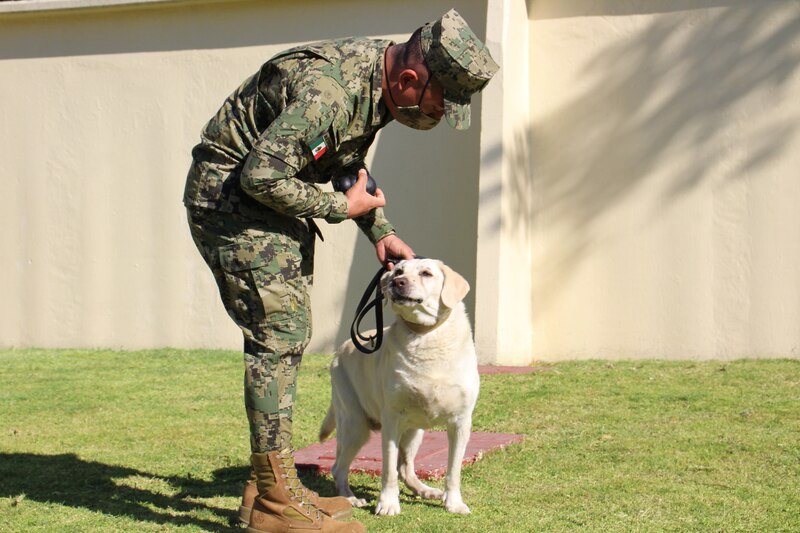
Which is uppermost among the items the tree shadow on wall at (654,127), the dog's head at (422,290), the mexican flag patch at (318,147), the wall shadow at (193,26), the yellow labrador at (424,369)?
the wall shadow at (193,26)

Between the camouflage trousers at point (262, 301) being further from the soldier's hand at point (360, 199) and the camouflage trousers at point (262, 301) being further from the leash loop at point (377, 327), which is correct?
the leash loop at point (377, 327)

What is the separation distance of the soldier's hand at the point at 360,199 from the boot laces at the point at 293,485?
1014mm

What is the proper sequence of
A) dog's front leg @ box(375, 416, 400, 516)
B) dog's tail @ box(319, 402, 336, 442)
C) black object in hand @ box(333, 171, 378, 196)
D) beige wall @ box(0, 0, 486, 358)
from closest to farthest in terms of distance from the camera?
→ black object in hand @ box(333, 171, 378, 196) < dog's front leg @ box(375, 416, 400, 516) < dog's tail @ box(319, 402, 336, 442) < beige wall @ box(0, 0, 486, 358)

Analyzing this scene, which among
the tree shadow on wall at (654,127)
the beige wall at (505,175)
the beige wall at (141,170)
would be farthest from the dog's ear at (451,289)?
the beige wall at (141,170)

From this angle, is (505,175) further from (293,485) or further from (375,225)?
(293,485)

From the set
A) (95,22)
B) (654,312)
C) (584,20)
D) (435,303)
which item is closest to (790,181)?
(654,312)

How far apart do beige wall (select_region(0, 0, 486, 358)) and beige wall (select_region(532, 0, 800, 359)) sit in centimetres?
103

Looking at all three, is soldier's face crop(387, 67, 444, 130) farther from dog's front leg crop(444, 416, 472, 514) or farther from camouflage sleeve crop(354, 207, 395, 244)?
dog's front leg crop(444, 416, 472, 514)

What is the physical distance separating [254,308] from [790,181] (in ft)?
20.5

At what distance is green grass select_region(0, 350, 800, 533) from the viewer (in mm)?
4707

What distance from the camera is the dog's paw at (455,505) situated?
15.6 ft

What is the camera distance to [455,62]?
4.04 m

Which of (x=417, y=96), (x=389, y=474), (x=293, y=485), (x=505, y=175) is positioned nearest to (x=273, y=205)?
(x=417, y=96)

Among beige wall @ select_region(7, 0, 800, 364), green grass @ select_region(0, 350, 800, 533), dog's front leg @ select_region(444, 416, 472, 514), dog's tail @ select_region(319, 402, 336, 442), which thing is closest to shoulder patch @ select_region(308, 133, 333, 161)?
dog's front leg @ select_region(444, 416, 472, 514)
